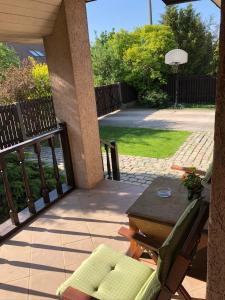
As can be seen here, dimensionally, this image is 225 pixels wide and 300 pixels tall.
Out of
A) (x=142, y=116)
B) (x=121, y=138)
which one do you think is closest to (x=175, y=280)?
(x=121, y=138)

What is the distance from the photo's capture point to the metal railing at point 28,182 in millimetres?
3070

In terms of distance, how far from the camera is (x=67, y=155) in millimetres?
4023

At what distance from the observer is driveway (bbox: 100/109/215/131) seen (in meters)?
9.30

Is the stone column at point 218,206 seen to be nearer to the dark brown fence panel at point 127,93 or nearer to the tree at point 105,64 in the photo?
the dark brown fence panel at point 127,93

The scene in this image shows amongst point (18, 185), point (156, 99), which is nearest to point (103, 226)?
point (18, 185)

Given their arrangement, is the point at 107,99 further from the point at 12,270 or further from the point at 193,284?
the point at 193,284

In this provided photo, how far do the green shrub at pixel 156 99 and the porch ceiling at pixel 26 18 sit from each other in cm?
1070

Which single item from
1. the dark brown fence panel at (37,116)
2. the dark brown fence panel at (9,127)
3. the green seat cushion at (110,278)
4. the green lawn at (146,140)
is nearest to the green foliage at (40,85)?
the dark brown fence panel at (37,116)

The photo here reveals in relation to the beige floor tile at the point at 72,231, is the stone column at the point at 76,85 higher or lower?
higher

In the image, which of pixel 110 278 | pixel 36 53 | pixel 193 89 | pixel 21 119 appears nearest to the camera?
pixel 110 278

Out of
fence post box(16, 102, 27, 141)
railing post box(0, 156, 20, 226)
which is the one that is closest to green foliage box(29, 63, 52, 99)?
fence post box(16, 102, 27, 141)

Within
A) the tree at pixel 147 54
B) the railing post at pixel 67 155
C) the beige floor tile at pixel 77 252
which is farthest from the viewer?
the tree at pixel 147 54

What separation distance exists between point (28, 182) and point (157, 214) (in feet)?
6.01

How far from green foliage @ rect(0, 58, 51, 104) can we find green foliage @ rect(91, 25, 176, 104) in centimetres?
422
